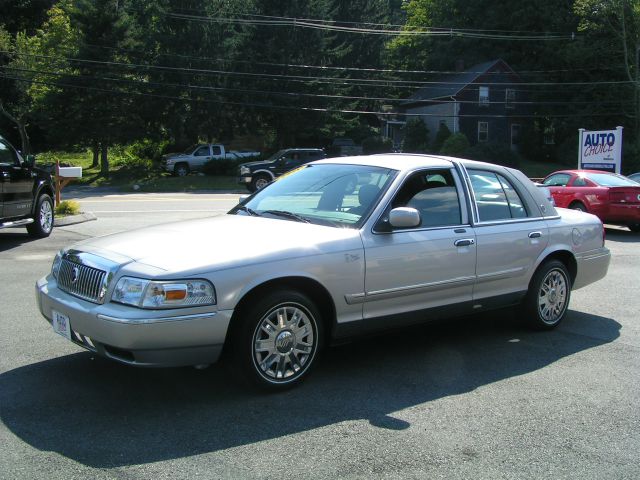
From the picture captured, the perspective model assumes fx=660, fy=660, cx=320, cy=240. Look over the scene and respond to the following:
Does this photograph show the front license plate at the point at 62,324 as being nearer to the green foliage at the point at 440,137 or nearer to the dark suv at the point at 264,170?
the dark suv at the point at 264,170

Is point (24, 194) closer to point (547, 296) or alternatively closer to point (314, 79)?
point (547, 296)

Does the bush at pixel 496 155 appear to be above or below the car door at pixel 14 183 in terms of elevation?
below

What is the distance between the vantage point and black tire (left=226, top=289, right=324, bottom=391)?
14.8 feet

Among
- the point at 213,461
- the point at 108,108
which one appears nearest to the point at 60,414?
the point at 213,461

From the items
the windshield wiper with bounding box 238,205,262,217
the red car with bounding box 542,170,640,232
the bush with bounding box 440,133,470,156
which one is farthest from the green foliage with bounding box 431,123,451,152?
the windshield wiper with bounding box 238,205,262,217

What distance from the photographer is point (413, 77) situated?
62.0 meters

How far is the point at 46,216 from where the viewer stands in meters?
12.9

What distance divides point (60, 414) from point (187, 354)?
2.97ft

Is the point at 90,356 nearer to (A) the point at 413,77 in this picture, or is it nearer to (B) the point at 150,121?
(B) the point at 150,121

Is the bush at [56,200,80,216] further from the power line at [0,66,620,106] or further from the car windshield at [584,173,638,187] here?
the power line at [0,66,620,106]

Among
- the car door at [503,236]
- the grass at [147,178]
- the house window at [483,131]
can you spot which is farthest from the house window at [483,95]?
the car door at [503,236]

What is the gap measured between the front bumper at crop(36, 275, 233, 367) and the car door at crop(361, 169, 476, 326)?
1.31m

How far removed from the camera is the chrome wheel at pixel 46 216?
498 inches

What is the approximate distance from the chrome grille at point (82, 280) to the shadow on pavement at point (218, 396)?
0.71 metres
